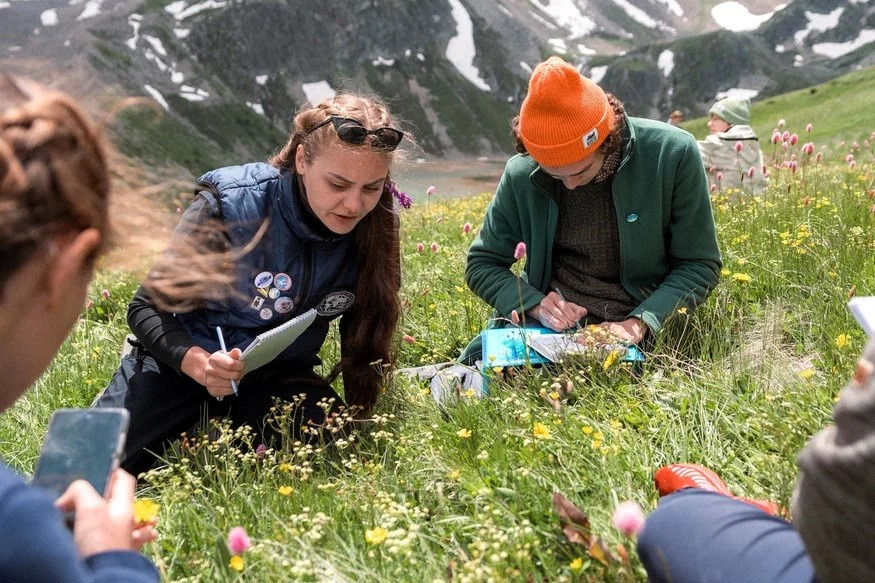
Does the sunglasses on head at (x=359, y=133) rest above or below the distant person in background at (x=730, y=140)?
above

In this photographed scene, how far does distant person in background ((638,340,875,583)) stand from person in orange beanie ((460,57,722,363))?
175cm

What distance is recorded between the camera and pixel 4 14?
561 feet

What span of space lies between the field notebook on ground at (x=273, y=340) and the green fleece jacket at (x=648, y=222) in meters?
1.12

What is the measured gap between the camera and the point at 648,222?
4.31 meters

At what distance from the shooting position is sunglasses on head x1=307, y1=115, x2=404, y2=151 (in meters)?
3.94

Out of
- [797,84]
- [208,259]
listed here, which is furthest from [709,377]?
[797,84]

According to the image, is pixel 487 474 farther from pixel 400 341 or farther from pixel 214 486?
pixel 400 341

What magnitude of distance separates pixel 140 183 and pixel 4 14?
7893 inches

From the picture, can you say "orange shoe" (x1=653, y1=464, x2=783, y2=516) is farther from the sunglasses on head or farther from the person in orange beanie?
the sunglasses on head

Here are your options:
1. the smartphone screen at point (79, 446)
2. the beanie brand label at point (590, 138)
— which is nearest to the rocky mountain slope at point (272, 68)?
the beanie brand label at point (590, 138)

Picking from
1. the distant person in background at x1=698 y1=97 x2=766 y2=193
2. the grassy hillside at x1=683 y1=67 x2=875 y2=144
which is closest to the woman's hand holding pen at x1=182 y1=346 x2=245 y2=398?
the distant person in background at x1=698 y1=97 x2=766 y2=193

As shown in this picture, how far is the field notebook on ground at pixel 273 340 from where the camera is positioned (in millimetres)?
3576

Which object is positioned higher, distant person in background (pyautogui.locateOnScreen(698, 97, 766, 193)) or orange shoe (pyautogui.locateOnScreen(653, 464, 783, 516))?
orange shoe (pyautogui.locateOnScreen(653, 464, 783, 516))

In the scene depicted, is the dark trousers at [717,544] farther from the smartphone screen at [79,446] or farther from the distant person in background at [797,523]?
the smartphone screen at [79,446]
